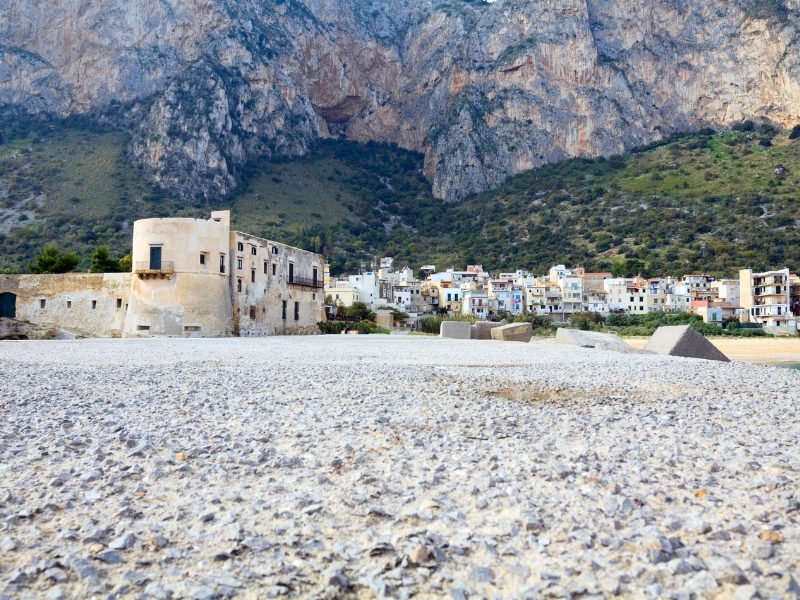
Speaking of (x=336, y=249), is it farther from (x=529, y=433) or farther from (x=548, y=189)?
(x=529, y=433)

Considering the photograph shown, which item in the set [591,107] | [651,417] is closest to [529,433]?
[651,417]

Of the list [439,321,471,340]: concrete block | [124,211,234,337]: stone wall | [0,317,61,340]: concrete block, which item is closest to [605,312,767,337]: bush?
[439,321,471,340]: concrete block

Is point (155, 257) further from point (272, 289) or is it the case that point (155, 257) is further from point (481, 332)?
point (481, 332)

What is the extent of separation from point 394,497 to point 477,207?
101413mm

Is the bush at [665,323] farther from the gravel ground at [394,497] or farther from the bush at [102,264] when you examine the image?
the gravel ground at [394,497]

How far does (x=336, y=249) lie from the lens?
294ft

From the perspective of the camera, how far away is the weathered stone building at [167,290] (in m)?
32.6

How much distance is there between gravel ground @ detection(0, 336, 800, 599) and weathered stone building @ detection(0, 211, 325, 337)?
24.0m

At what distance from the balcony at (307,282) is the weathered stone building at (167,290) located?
255 cm

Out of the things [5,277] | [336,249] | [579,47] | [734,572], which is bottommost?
[734,572]

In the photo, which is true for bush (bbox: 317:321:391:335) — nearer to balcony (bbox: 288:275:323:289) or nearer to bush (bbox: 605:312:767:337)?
balcony (bbox: 288:275:323:289)

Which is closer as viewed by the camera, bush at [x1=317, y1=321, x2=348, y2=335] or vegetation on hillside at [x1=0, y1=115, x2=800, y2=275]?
bush at [x1=317, y1=321, x2=348, y2=335]

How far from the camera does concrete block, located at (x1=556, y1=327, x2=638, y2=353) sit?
23.9 m

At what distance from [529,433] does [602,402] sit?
110 inches
